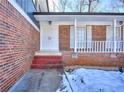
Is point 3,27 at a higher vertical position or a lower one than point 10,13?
lower

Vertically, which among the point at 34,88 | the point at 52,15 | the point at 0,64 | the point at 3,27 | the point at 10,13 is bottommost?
the point at 34,88

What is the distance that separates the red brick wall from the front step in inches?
23.1

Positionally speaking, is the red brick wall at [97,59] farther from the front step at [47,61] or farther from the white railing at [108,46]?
the front step at [47,61]

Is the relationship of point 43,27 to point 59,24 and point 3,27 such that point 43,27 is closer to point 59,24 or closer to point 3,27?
point 59,24

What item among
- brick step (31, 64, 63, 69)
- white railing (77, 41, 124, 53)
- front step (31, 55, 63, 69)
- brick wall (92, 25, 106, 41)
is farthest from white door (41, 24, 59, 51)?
brick step (31, 64, 63, 69)

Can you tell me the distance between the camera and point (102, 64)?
41.7 feet

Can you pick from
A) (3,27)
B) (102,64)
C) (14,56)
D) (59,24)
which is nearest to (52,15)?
(59,24)

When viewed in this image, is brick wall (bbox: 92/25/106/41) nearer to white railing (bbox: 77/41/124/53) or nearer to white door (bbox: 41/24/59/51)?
white railing (bbox: 77/41/124/53)

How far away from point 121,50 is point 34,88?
8.47 m

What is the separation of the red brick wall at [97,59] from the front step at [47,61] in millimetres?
588

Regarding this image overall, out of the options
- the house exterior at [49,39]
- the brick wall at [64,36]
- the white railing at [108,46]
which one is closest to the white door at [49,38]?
the house exterior at [49,39]

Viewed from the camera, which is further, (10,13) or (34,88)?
(34,88)

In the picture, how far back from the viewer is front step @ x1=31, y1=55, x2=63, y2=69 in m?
11.6

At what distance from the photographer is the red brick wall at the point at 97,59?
41.3ft
